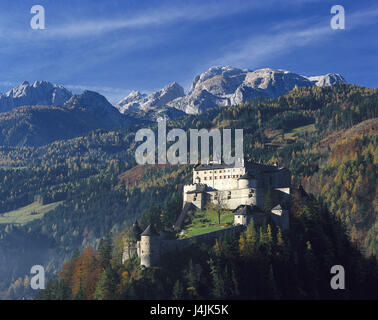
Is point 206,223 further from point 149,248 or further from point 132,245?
point 149,248

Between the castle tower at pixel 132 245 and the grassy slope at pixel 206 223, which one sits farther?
the grassy slope at pixel 206 223

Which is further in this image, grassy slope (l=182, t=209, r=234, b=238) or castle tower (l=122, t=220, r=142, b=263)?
grassy slope (l=182, t=209, r=234, b=238)

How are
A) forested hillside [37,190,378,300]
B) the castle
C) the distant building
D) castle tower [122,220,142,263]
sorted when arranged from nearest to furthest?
1. forested hillside [37,190,378,300]
2. the castle
3. castle tower [122,220,142,263]
4. the distant building

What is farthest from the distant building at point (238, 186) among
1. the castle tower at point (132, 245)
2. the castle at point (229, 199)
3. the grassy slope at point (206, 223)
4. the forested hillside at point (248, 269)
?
the castle tower at point (132, 245)

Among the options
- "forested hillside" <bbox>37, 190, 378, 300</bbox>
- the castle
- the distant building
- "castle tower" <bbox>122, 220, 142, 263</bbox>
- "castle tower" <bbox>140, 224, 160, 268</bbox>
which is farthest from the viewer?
the distant building

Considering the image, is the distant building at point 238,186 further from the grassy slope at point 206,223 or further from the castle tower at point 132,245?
the castle tower at point 132,245

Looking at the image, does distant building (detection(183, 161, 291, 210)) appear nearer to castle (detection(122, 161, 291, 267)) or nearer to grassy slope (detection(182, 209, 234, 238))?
castle (detection(122, 161, 291, 267))

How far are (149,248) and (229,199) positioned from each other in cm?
3101

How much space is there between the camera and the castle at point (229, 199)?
382 feet

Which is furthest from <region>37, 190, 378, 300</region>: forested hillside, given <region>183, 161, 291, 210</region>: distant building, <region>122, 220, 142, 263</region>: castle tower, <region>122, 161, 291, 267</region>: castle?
<region>183, 161, 291, 210</region>: distant building

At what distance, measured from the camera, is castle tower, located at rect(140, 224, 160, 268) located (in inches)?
4486
